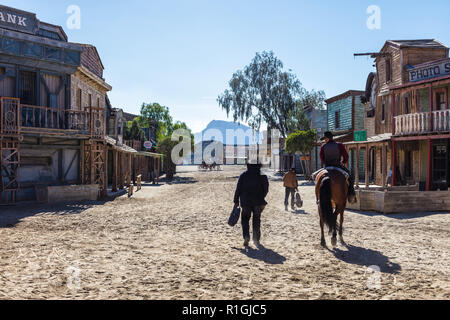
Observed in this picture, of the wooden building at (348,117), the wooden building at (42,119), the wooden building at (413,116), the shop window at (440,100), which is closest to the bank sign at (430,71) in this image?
the wooden building at (413,116)

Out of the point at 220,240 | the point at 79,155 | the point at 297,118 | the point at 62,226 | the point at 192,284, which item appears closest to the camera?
the point at 192,284

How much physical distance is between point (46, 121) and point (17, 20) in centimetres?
518

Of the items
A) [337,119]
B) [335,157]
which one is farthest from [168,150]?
[335,157]

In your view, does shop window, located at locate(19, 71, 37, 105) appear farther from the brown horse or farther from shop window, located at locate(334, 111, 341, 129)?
shop window, located at locate(334, 111, 341, 129)

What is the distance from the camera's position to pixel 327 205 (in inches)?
268

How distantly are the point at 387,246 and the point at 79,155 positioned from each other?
598 inches

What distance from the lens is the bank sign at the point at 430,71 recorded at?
54.9 ft

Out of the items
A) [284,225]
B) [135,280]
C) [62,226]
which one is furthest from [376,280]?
[62,226]

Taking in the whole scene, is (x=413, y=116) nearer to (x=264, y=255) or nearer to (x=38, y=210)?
(x=264, y=255)

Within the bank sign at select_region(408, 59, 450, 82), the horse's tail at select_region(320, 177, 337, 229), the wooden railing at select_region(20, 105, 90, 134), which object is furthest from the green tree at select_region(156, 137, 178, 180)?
the horse's tail at select_region(320, 177, 337, 229)

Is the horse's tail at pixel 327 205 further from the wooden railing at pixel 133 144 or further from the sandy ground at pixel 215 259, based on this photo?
the wooden railing at pixel 133 144

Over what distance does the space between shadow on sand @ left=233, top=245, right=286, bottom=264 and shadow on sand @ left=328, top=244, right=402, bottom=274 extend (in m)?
1.01
